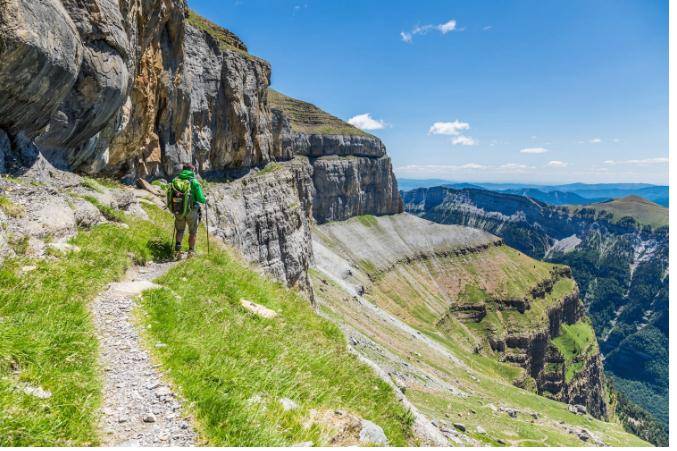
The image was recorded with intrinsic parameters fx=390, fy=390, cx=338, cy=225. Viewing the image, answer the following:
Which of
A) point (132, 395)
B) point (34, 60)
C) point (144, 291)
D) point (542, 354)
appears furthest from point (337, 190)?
point (132, 395)

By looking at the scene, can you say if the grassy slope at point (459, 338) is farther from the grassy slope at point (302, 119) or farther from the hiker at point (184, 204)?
the grassy slope at point (302, 119)

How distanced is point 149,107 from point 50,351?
32132 mm

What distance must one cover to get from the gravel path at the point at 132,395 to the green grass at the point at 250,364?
26 cm

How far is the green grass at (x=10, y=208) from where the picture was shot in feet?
36.8

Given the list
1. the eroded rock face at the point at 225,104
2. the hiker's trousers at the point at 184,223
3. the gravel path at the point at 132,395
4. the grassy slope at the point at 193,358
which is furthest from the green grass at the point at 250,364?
the eroded rock face at the point at 225,104

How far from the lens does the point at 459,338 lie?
128 m

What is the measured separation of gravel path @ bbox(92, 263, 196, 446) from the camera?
18.0ft

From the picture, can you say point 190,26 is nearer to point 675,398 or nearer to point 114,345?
point 114,345

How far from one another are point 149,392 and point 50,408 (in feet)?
4.47

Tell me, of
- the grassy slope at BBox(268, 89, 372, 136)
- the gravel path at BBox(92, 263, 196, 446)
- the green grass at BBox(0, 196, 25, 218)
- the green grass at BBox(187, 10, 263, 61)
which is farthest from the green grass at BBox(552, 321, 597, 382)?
the green grass at BBox(0, 196, 25, 218)

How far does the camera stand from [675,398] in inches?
285

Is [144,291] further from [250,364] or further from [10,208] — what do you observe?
[10,208]

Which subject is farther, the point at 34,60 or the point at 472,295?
the point at 472,295

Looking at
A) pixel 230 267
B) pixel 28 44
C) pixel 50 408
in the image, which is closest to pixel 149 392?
pixel 50 408
